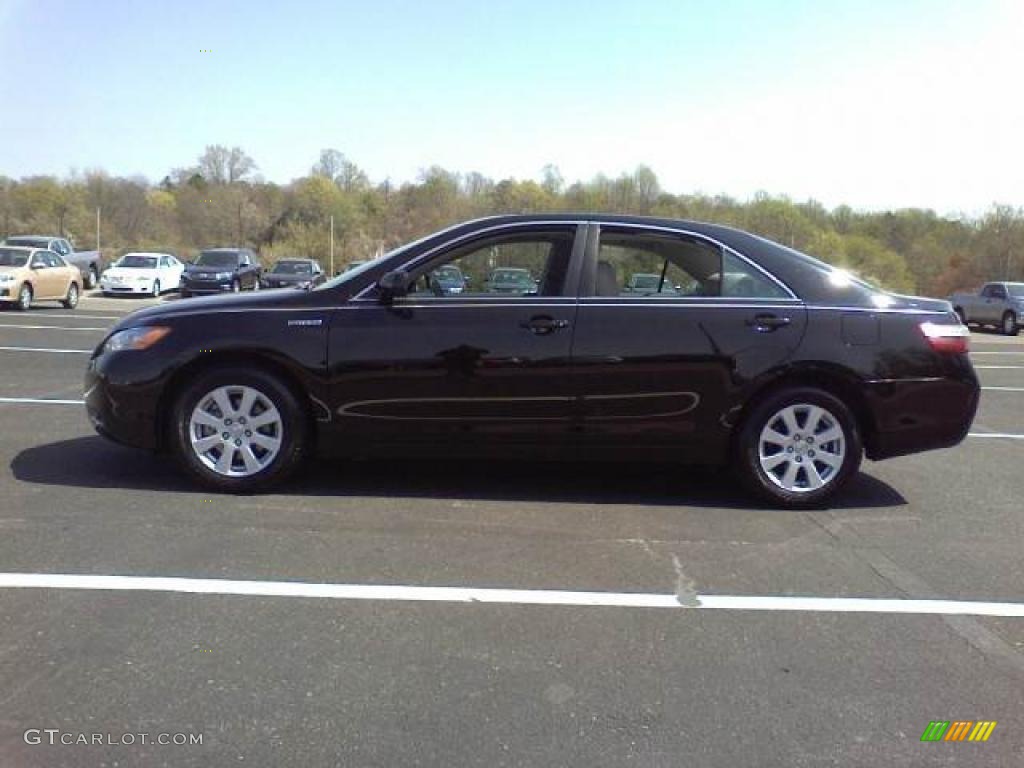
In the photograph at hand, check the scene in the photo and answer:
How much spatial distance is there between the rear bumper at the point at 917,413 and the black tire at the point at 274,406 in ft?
11.1

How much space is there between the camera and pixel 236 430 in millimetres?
5371

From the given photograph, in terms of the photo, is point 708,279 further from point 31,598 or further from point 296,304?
point 31,598

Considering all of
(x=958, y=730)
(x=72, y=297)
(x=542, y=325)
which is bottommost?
(x=958, y=730)

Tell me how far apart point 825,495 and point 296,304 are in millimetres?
3347

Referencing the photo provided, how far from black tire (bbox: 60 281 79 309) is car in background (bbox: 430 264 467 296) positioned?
20997 mm

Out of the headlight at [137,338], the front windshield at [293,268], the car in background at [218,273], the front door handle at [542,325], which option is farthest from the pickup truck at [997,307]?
the headlight at [137,338]

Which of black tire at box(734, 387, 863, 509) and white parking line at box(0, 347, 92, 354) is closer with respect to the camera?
black tire at box(734, 387, 863, 509)

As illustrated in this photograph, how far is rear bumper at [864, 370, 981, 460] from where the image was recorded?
17.8 ft

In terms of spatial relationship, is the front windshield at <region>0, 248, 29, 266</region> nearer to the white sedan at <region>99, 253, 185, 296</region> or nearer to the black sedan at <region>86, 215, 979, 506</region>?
the white sedan at <region>99, 253, 185, 296</region>

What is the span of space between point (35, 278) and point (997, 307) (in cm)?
2763

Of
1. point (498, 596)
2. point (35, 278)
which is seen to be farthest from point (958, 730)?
point (35, 278)

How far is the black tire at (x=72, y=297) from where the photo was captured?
23.3 metres

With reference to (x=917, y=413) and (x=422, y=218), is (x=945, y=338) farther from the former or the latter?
(x=422, y=218)

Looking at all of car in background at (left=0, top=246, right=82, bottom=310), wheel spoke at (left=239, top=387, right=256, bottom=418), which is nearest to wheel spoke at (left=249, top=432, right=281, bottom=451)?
wheel spoke at (left=239, top=387, right=256, bottom=418)
